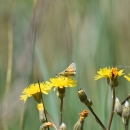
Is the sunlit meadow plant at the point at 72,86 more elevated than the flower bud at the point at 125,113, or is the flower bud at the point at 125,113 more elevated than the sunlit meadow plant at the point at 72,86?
the sunlit meadow plant at the point at 72,86

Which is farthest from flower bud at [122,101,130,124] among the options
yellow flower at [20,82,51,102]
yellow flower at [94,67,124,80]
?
yellow flower at [20,82,51,102]

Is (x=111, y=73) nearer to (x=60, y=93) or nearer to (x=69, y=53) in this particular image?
(x=60, y=93)

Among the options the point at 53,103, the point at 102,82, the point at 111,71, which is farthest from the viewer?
the point at 102,82

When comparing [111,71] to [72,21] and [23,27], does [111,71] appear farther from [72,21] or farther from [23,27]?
[72,21]

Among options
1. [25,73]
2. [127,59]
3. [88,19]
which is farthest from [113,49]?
[25,73]

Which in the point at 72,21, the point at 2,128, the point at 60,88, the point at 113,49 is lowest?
the point at 2,128

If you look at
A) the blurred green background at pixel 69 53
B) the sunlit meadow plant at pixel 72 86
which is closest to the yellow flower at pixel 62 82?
the sunlit meadow plant at pixel 72 86

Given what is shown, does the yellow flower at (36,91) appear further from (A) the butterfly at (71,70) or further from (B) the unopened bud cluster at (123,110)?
(B) the unopened bud cluster at (123,110)

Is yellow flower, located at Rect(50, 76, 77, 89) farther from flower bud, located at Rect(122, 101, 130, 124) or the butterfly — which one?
flower bud, located at Rect(122, 101, 130, 124)
